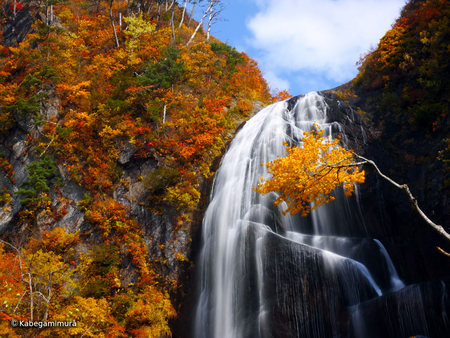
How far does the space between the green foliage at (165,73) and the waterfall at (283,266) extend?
24.9 ft

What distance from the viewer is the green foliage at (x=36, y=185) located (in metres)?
14.8

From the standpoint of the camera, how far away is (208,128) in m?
18.5

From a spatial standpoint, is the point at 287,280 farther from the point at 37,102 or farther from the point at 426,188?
the point at 37,102

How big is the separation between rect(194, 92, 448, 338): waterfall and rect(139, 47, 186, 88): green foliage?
24.9 ft

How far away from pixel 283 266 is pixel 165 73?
14493mm

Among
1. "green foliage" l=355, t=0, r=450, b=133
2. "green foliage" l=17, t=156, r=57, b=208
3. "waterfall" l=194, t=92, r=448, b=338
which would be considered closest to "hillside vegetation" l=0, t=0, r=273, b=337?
"green foliage" l=17, t=156, r=57, b=208

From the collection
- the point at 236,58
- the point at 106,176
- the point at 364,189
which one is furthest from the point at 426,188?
the point at 236,58

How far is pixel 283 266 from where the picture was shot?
1057 cm

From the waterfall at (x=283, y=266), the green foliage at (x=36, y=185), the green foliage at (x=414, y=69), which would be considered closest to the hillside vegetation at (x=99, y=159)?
the green foliage at (x=36, y=185)

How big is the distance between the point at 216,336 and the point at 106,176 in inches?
408

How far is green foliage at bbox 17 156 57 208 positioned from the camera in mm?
14812

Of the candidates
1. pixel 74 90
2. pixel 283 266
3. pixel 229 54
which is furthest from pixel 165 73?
pixel 283 266

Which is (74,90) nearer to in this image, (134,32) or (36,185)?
(36,185)

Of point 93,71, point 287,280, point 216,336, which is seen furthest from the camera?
point 93,71
